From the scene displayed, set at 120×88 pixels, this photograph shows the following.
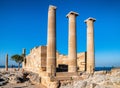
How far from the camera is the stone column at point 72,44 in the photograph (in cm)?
2605

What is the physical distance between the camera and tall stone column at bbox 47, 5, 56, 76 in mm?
23987

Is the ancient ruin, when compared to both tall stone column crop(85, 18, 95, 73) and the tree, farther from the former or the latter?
the tree

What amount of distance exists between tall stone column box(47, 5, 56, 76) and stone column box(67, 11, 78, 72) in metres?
2.94

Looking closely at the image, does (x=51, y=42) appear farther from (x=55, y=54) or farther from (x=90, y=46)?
(x=90, y=46)

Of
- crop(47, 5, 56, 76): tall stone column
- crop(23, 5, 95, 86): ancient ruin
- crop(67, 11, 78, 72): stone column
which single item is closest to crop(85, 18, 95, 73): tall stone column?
crop(23, 5, 95, 86): ancient ruin

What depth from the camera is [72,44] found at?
26500mm

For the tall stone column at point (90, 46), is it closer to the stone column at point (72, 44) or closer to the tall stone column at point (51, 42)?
the stone column at point (72, 44)

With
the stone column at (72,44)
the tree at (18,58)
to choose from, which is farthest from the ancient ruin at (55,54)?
the tree at (18,58)

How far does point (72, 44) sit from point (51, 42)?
141 inches

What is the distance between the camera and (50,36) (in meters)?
24.5

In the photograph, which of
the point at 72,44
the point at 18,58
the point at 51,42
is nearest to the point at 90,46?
the point at 72,44

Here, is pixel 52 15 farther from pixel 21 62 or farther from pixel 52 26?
pixel 21 62

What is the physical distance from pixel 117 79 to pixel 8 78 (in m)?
17.6

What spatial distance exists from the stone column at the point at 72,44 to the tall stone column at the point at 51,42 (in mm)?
2944
